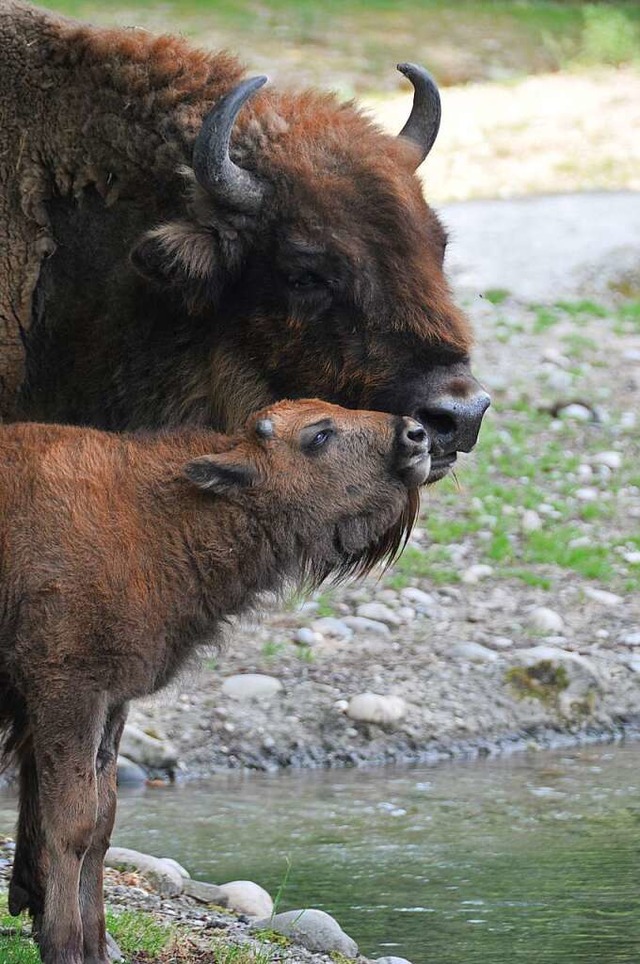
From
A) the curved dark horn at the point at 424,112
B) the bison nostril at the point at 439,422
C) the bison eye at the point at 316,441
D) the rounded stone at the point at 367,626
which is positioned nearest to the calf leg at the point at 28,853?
the bison eye at the point at 316,441

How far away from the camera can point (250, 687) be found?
30.6ft

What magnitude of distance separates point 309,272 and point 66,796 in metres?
1.98

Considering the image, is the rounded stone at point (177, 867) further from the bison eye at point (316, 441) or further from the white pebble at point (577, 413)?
the white pebble at point (577, 413)

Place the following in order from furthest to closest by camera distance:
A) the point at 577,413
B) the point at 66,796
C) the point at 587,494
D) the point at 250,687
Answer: the point at 577,413
the point at 587,494
the point at 250,687
the point at 66,796

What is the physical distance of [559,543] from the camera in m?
11.5

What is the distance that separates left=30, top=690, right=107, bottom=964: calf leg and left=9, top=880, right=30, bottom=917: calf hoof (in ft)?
3.53

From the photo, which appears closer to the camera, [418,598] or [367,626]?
[367,626]

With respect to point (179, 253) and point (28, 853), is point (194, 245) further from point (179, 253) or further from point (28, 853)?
point (28, 853)

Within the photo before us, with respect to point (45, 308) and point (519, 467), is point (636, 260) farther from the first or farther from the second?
point (45, 308)

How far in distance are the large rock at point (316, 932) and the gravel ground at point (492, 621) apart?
3.07ft

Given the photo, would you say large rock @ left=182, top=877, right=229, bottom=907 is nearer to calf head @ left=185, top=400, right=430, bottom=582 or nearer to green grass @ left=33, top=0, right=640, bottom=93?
calf head @ left=185, top=400, right=430, bottom=582

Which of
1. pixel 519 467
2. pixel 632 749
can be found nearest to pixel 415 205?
pixel 632 749

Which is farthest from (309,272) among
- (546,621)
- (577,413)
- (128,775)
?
(577,413)

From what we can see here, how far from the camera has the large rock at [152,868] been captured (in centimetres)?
694
